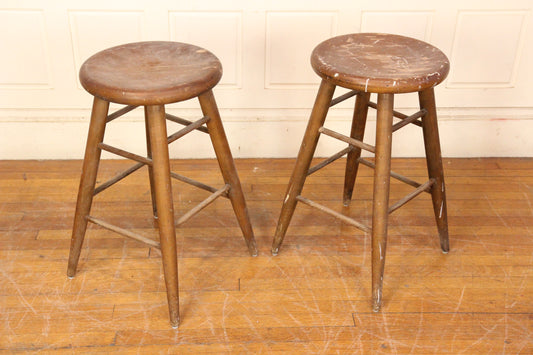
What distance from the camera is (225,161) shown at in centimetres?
208

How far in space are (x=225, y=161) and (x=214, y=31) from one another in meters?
0.92

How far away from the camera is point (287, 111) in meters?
2.93

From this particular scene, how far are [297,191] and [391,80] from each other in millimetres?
616

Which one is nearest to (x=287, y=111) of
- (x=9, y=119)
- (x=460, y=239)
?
(x=460, y=239)

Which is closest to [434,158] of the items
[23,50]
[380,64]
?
[380,64]

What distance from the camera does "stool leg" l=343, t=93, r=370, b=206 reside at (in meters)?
2.34

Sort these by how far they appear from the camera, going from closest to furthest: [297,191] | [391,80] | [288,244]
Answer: [391,80] → [297,191] → [288,244]

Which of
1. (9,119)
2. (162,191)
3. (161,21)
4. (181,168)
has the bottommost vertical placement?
(181,168)

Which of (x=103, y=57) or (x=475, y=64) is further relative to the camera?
(x=475, y=64)

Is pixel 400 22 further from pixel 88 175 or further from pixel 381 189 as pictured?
pixel 88 175

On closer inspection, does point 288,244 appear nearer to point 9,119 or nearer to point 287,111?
point 287,111

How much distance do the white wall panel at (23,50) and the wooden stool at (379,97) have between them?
1.41 metres

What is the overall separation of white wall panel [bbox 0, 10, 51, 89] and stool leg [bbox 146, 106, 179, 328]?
1142mm

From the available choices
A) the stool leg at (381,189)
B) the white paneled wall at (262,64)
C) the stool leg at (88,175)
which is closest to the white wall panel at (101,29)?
the white paneled wall at (262,64)
